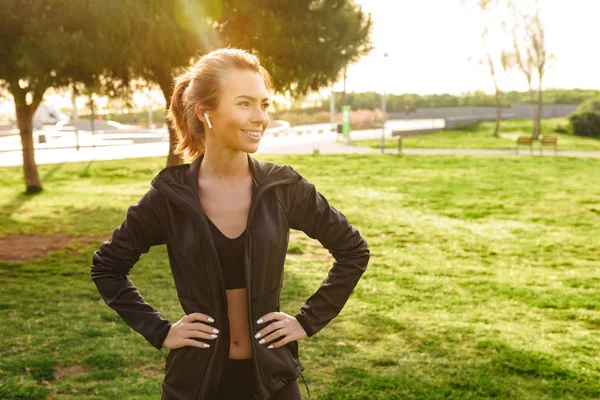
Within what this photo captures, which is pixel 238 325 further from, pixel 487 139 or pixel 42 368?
pixel 487 139

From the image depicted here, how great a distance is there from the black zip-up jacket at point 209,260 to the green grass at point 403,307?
3.05 metres

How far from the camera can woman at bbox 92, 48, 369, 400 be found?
7.93 ft

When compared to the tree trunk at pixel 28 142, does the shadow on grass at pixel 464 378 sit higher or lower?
lower

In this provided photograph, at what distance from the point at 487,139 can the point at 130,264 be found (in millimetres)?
40363

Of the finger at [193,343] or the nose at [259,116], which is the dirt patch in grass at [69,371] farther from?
the nose at [259,116]

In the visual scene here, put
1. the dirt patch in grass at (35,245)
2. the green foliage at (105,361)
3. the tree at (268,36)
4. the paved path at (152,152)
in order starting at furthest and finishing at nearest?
the paved path at (152,152), the tree at (268,36), the dirt patch in grass at (35,245), the green foliage at (105,361)

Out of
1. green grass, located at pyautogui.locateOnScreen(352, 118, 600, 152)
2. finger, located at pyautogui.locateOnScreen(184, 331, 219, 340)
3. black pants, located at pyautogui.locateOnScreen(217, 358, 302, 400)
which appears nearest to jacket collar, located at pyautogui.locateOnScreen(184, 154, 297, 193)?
finger, located at pyautogui.locateOnScreen(184, 331, 219, 340)

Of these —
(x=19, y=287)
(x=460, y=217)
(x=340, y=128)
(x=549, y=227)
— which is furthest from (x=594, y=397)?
(x=340, y=128)

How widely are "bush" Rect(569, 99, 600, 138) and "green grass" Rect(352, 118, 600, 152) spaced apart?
2.30ft

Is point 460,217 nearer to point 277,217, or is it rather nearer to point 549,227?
point 549,227

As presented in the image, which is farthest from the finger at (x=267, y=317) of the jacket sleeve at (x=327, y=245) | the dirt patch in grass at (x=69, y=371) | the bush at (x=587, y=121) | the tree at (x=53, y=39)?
the bush at (x=587, y=121)

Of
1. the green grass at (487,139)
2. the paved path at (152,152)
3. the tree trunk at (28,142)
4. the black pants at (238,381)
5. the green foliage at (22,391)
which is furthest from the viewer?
the green grass at (487,139)

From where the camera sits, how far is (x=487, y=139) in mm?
40969

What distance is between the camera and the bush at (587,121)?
1687 inches
